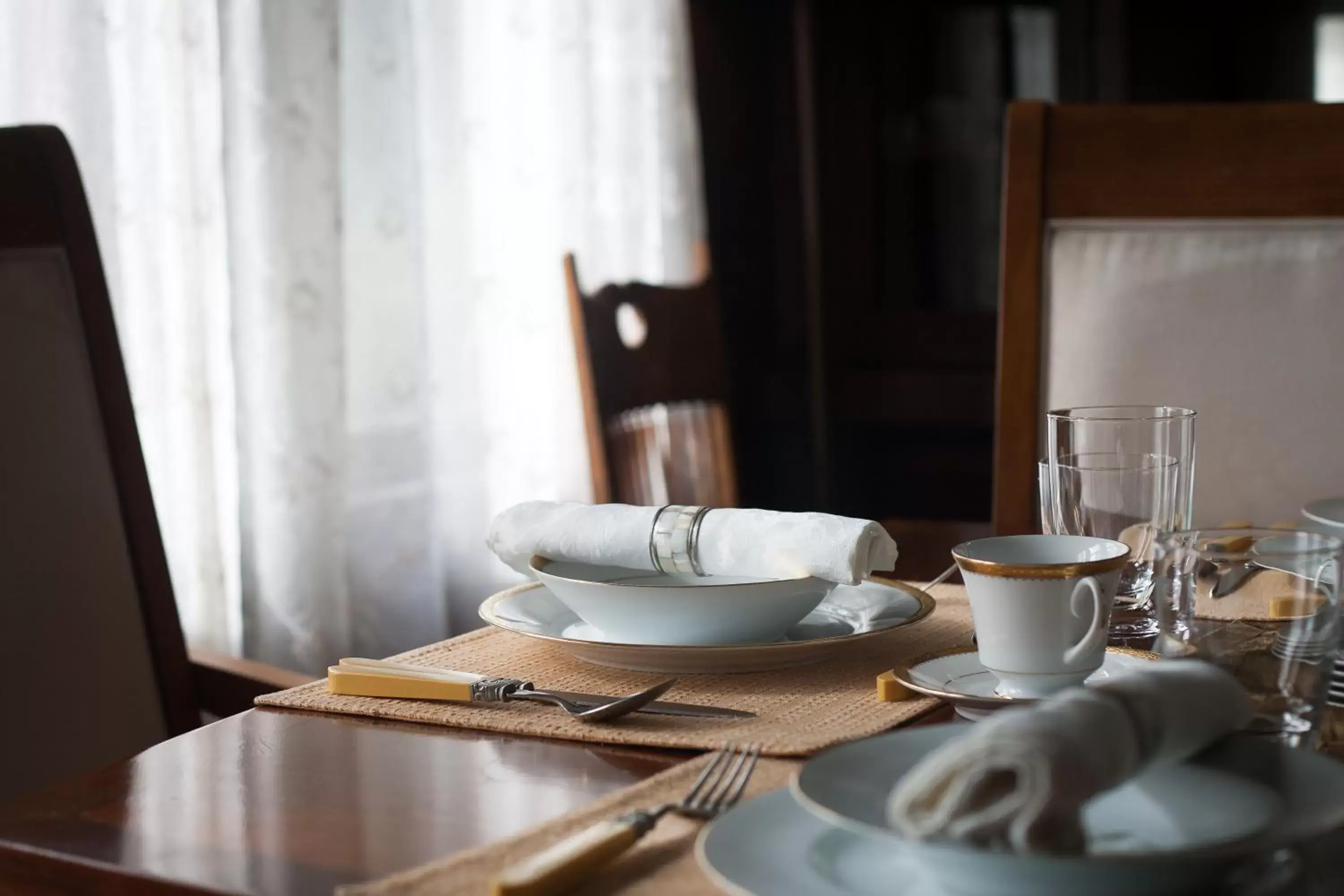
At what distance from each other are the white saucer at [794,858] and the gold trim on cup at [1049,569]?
0.67ft

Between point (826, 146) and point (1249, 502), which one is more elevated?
point (826, 146)

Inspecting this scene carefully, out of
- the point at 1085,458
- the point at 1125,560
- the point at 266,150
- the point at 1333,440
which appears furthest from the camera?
the point at 266,150

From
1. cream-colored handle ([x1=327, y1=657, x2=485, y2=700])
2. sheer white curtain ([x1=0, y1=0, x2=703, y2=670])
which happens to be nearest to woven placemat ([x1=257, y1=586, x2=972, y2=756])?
cream-colored handle ([x1=327, y1=657, x2=485, y2=700])

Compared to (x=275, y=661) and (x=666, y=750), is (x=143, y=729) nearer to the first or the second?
(x=666, y=750)

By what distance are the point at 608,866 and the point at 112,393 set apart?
28.9 inches

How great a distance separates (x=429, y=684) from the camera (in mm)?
754

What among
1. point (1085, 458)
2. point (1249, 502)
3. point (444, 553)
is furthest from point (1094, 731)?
point (444, 553)

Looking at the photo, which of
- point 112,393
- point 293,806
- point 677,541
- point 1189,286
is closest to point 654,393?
point 1189,286

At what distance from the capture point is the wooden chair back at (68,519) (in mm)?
1018

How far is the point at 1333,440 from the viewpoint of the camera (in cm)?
132

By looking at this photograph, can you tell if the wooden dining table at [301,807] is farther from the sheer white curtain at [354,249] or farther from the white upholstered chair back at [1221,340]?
the sheer white curtain at [354,249]

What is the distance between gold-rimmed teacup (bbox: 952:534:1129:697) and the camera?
0.67 meters

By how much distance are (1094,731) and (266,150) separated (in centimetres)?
168

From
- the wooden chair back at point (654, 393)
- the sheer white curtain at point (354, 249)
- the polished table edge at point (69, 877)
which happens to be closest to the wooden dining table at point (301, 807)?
the polished table edge at point (69, 877)
